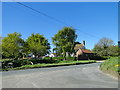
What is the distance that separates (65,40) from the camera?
42688 millimetres

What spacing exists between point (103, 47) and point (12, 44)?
4113 centimetres

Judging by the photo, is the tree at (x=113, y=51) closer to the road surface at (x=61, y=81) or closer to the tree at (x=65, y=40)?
the tree at (x=65, y=40)

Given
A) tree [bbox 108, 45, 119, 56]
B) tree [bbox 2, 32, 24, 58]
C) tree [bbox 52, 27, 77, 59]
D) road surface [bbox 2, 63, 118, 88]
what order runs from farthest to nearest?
1. tree [bbox 108, 45, 119, 56]
2. tree [bbox 52, 27, 77, 59]
3. tree [bbox 2, 32, 24, 58]
4. road surface [bbox 2, 63, 118, 88]

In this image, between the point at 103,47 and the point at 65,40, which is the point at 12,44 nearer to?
the point at 65,40

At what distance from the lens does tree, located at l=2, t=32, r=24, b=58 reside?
93.3 feet

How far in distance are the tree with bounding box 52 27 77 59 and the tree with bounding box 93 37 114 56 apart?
54.1ft

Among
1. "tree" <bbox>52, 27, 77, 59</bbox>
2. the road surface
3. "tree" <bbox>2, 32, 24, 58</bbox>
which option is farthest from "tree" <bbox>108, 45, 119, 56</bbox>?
the road surface

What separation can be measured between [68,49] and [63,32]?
6154mm

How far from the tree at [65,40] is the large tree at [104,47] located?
16527 millimetres

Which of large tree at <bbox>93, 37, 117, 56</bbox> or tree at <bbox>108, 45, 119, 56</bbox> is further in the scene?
large tree at <bbox>93, 37, 117, 56</bbox>

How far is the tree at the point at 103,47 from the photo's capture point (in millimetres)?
54894

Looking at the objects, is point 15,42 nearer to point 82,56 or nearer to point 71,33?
point 71,33

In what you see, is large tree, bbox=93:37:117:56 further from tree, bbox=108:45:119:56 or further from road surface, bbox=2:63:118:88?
road surface, bbox=2:63:118:88

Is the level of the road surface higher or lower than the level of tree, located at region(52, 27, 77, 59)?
lower
